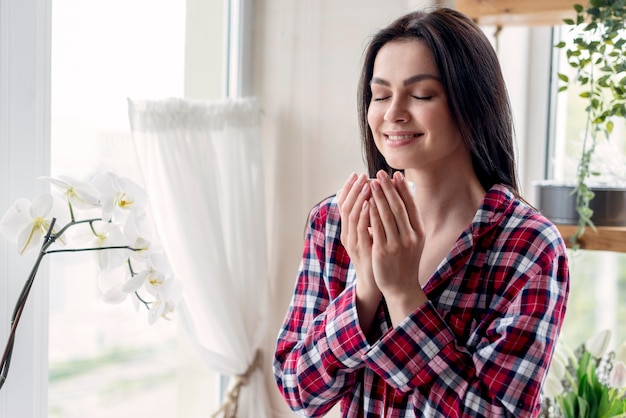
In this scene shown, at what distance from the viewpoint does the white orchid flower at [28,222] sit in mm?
907

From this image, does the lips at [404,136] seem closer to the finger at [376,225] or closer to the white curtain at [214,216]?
the finger at [376,225]

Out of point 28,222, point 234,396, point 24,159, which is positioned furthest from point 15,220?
point 234,396

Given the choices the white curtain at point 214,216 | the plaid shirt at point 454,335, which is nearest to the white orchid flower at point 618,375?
the plaid shirt at point 454,335

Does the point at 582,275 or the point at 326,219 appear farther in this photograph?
the point at 582,275

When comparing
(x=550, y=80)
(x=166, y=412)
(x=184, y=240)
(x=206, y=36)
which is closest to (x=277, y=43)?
(x=206, y=36)

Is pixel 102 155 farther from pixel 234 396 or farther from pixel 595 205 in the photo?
pixel 595 205

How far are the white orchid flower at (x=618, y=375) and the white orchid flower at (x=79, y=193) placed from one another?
102 cm

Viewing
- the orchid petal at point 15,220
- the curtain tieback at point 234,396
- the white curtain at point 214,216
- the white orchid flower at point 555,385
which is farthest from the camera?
the curtain tieback at point 234,396

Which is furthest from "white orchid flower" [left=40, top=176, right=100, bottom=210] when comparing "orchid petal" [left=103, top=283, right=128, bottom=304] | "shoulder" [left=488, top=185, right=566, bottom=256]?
"shoulder" [left=488, top=185, right=566, bottom=256]

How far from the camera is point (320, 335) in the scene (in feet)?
3.38

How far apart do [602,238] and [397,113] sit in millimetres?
731

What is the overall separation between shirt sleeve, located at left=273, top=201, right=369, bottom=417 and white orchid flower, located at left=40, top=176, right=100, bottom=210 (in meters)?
0.36

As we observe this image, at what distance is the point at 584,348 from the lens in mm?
1540

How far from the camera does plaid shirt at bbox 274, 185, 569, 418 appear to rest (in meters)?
0.94
